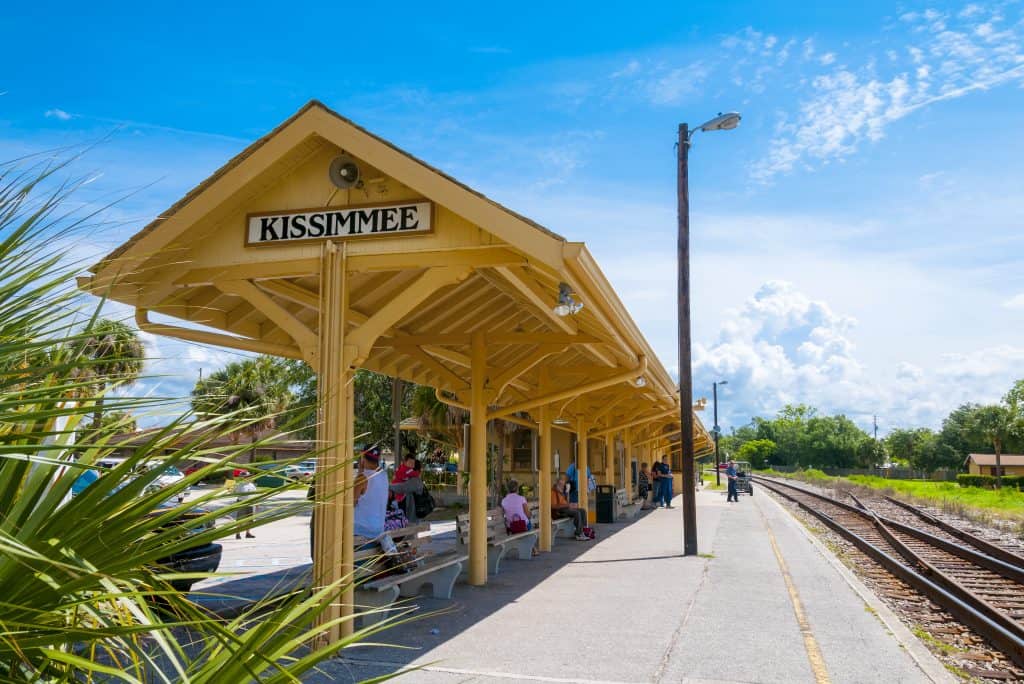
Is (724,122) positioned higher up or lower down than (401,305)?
higher up

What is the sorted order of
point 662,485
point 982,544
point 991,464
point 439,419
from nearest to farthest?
point 982,544
point 439,419
point 662,485
point 991,464

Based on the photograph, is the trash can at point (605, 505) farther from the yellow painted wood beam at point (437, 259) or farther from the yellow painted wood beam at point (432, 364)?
the yellow painted wood beam at point (437, 259)

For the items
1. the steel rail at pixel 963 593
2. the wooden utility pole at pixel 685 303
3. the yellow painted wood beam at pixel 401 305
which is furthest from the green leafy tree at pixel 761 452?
the yellow painted wood beam at pixel 401 305

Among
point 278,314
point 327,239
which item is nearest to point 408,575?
point 278,314

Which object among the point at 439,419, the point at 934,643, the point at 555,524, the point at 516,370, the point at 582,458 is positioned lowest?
the point at 934,643

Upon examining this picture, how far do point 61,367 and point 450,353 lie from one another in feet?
29.1

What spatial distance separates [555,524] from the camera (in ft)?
48.9

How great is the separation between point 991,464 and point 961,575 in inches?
3401

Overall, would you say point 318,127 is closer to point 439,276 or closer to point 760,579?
point 439,276

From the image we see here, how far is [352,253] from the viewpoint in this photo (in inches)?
278

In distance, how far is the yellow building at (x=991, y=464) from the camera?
88062 mm

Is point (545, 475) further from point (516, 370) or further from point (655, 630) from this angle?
point (655, 630)

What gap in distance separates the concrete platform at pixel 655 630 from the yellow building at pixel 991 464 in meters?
88.9

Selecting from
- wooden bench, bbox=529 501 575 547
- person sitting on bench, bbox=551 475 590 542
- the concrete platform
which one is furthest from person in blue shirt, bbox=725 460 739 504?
the concrete platform
